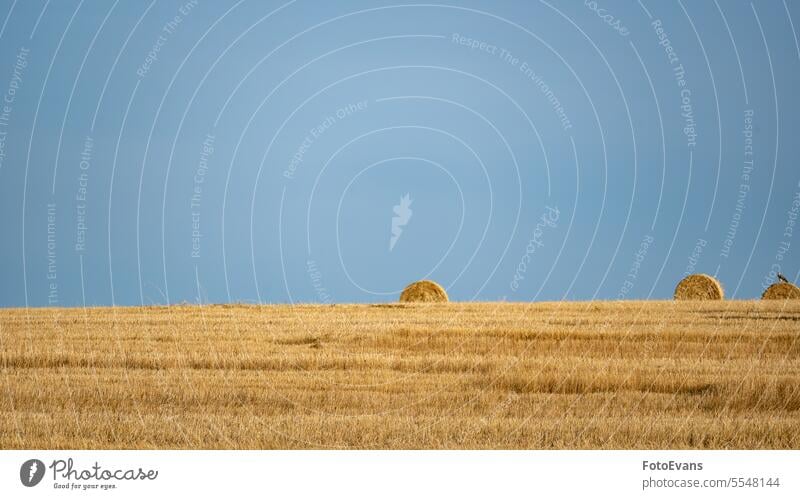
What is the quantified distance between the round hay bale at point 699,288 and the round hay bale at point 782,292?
4.46ft

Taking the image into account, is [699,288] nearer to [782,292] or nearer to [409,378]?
[782,292]

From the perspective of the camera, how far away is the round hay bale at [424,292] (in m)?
34.0

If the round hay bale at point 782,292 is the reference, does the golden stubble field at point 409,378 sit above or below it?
below

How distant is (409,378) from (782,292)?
1892 cm

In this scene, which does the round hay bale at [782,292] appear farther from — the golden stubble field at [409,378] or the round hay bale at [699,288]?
the golden stubble field at [409,378]

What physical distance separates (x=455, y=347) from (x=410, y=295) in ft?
39.7
